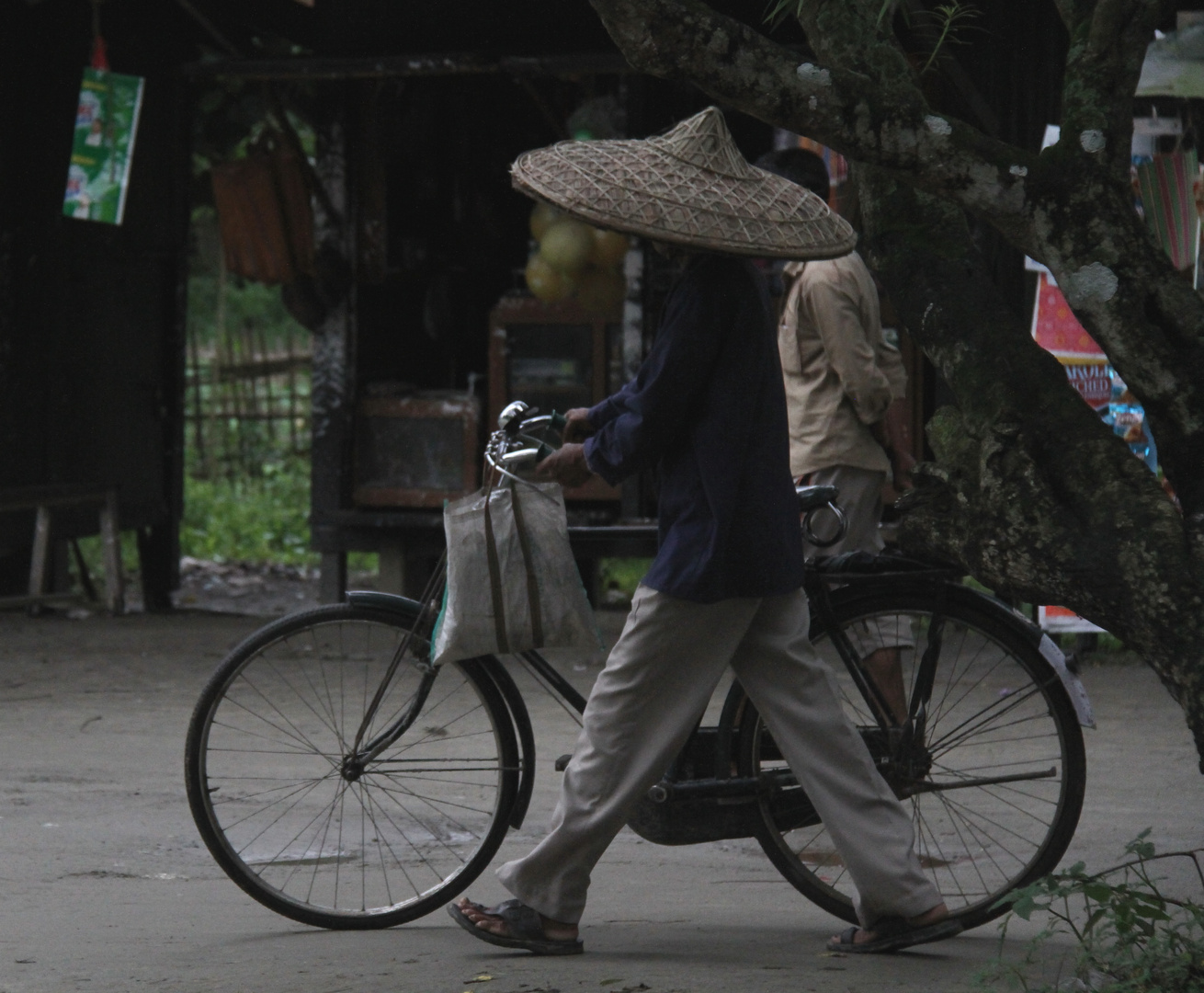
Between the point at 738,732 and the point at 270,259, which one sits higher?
the point at 270,259

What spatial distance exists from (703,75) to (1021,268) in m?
5.36

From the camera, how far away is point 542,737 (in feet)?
21.0

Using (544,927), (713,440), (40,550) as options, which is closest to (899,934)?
(544,927)

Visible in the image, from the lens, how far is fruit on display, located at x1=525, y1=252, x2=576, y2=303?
833 cm

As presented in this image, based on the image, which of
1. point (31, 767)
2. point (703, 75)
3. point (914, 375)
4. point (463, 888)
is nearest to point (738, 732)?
point (463, 888)

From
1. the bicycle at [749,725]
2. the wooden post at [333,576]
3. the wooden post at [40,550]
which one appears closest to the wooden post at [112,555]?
the wooden post at [40,550]

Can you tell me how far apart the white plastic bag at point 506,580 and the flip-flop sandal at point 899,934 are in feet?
2.95

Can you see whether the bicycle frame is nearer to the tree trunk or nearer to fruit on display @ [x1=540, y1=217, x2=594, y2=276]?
the tree trunk

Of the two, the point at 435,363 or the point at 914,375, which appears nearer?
the point at 914,375

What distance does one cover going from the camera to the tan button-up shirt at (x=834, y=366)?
16.7 ft

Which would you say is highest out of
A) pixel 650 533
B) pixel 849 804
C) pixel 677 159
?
pixel 677 159

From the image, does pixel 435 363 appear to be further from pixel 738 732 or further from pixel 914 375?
pixel 738 732

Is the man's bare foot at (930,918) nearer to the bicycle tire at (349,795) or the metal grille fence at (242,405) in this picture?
the bicycle tire at (349,795)

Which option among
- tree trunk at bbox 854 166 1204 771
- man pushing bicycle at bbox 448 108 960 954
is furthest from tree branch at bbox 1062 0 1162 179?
man pushing bicycle at bbox 448 108 960 954
